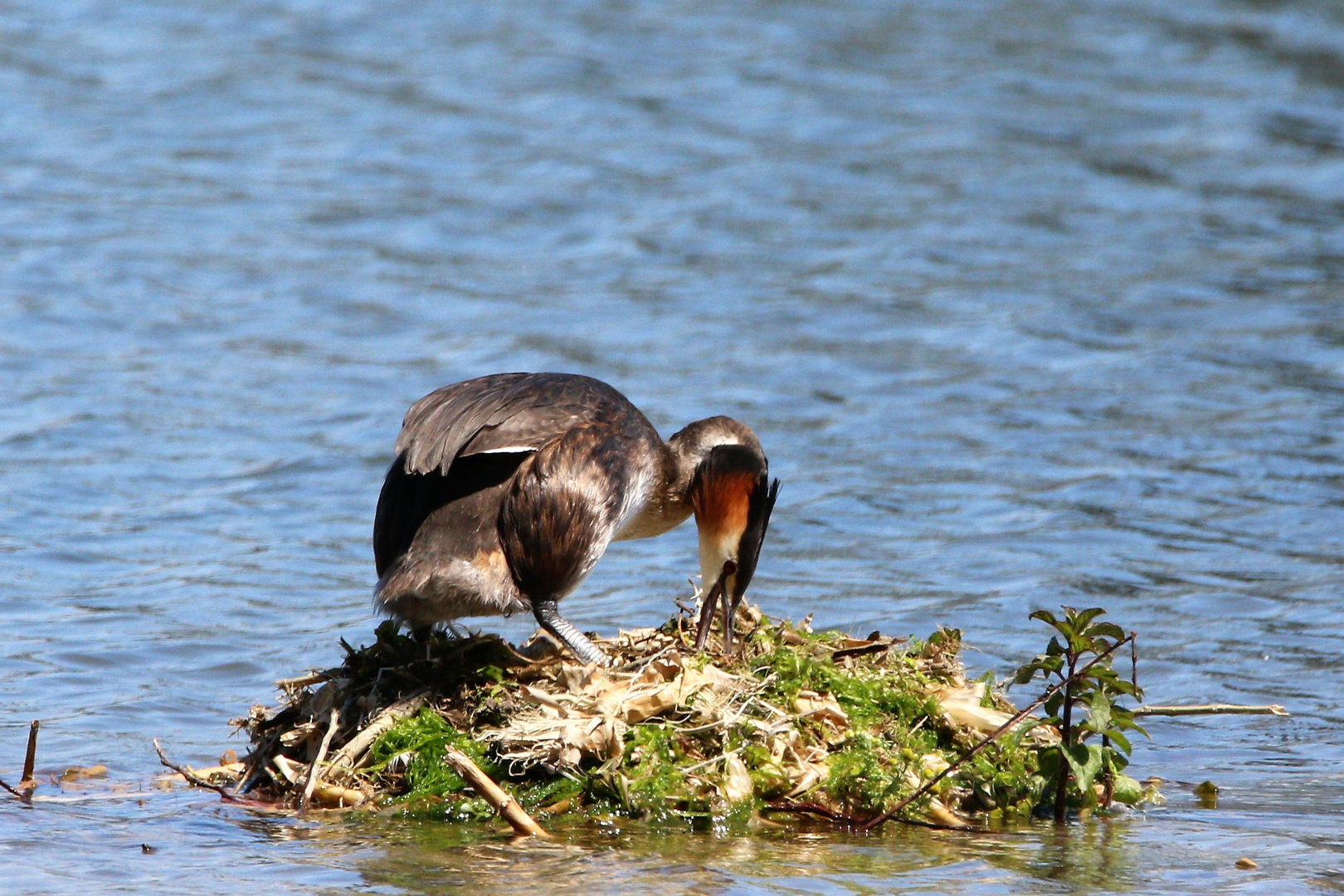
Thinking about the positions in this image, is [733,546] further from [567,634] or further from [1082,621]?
[1082,621]

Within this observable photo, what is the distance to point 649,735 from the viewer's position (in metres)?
6.09

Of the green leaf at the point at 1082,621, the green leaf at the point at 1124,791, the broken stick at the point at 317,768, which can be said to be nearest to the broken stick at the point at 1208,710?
the green leaf at the point at 1124,791

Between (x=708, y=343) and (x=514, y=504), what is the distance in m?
8.09

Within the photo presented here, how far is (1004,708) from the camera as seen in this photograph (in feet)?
21.7

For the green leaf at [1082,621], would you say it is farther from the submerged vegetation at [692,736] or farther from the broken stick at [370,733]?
the broken stick at [370,733]

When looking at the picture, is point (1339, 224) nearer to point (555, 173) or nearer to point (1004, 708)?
point (555, 173)

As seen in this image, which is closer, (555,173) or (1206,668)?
(1206,668)

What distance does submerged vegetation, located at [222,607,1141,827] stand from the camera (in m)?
6.11

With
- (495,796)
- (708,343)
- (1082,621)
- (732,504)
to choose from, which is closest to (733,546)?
(732,504)

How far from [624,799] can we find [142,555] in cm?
529

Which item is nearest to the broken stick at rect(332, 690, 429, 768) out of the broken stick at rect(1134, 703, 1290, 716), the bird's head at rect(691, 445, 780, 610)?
the bird's head at rect(691, 445, 780, 610)

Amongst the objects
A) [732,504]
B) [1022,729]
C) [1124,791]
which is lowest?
[1124,791]

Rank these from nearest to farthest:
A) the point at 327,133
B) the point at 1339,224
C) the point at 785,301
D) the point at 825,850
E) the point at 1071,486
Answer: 1. the point at 825,850
2. the point at 1071,486
3. the point at 785,301
4. the point at 1339,224
5. the point at 327,133

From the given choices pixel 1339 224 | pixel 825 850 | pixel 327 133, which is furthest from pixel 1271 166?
pixel 825 850
